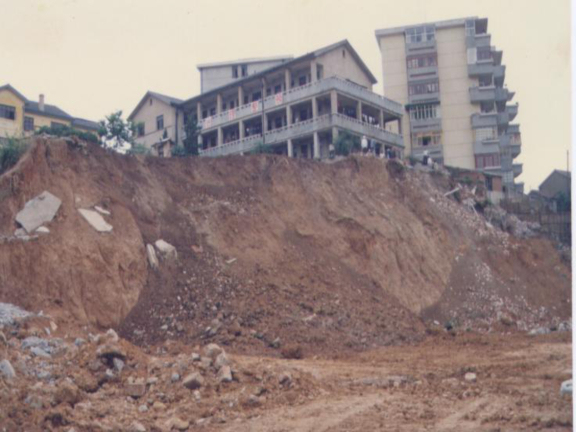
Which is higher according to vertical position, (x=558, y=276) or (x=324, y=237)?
(x=324, y=237)

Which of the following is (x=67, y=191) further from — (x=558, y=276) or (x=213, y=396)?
(x=558, y=276)

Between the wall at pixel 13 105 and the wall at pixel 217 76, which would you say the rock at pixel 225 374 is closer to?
the wall at pixel 13 105

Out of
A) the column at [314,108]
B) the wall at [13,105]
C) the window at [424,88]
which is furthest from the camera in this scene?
the window at [424,88]

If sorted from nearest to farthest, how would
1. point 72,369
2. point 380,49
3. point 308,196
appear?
point 72,369, point 308,196, point 380,49

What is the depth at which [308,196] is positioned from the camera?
2503 cm

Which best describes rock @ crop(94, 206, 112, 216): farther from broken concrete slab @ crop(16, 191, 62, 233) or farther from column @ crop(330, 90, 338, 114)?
column @ crop(330, 90, 338, 114)

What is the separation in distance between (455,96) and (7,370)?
45678mm

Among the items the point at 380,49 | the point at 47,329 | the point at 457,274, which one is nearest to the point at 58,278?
the point at 47,329

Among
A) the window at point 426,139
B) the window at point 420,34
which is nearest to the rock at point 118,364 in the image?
the window at point 426,139

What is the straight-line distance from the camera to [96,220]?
60.0ft

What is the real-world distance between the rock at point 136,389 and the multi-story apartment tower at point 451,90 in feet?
136

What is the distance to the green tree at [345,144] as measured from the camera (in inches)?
1308

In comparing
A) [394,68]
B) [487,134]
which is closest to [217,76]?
[394,68]

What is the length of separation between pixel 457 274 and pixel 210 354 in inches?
650
